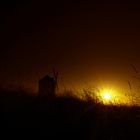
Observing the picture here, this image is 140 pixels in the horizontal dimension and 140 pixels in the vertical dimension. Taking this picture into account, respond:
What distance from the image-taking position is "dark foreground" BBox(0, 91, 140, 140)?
231 inches

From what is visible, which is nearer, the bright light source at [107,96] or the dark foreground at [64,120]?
the dark foreground at [64,120]

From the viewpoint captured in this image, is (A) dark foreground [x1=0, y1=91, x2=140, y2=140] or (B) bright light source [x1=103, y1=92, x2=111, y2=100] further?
(B) bright light source [x1=103, y1=92, x2=111, y2=100]

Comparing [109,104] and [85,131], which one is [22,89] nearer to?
[109,104]

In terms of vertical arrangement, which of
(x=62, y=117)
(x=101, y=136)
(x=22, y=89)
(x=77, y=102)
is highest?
(x=22, y=89)

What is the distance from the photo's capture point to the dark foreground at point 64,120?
5.88 meters

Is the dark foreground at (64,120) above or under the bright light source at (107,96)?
under

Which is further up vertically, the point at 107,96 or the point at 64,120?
the point at 107,96

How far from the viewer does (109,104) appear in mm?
8414

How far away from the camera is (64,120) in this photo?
Result: 6527mm

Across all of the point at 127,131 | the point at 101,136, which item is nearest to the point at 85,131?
the point at 101,136

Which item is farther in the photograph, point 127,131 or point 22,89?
point 22,89

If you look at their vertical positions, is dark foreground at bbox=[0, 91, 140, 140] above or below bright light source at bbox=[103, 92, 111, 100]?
below

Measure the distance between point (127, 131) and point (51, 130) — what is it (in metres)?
1.41

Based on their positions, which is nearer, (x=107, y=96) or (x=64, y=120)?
(x=64, y=120)
